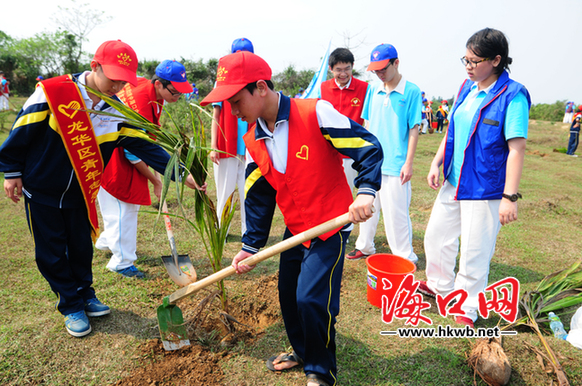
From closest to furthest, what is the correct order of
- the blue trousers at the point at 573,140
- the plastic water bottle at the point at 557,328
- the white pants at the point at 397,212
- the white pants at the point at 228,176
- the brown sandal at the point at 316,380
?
the brown sandal at the point at 316,380 < the plastic water bottle at the point at 557,328 < the white pants at the point at 397,212 < the white pants at the point at 228,176 < the blue trousers at the point at 573,140

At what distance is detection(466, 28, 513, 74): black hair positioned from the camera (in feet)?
8.08

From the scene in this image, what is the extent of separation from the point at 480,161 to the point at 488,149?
97mm

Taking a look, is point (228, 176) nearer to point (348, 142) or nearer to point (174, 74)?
point (174, 74)

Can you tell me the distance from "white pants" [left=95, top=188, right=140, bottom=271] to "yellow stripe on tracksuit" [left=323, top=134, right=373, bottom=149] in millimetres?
2475

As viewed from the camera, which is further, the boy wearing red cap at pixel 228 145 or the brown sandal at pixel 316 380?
the boy wearing red cap at pixel 228 145

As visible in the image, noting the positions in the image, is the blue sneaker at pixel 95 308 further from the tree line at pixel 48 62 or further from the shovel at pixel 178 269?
the tree line at pixel 48 62

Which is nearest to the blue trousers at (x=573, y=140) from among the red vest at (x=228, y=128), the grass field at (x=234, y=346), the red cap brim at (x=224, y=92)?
the grass field at (x=234, y=346)

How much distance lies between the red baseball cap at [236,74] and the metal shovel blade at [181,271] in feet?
6.11

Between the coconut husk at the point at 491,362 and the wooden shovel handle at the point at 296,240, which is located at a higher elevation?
the wooden shovel handle at the point at 296,240

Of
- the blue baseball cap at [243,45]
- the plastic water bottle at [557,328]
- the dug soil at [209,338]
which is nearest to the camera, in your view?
the dug soil at [209,338]

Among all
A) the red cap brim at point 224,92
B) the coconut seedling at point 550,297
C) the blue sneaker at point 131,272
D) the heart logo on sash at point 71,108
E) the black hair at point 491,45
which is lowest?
the blue sneaker at point 131,272

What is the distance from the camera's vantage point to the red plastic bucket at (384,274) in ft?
9.87

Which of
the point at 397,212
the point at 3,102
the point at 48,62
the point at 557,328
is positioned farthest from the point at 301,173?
the point at 48,62

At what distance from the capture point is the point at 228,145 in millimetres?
4102
